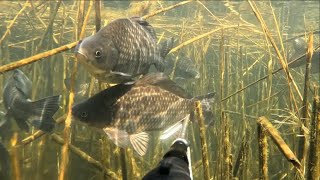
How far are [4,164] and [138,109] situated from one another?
1.65m

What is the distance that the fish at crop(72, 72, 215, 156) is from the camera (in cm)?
282

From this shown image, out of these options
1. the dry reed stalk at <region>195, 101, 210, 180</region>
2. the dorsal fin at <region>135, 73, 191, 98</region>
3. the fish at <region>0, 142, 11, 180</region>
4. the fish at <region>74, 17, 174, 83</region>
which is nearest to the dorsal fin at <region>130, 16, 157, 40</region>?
the fish at <region>74, 17, 174, 83</region>

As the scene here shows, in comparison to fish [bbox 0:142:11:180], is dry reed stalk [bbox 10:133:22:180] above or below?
above

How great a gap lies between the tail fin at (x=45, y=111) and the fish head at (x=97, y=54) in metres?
0.73

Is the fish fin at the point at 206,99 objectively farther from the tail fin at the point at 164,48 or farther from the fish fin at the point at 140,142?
the fish fin at the point at 140,142

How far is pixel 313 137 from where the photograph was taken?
2.31 metres

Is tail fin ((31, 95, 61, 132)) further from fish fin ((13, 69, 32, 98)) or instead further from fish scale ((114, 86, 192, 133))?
fish scale ((114, 86, 192, 133))

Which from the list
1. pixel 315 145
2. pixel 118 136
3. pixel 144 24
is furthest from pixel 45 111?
pixel 315 145

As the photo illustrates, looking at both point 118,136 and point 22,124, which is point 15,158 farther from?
point 118,136

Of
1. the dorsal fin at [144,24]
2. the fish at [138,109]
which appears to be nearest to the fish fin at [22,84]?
the fish at [138,109]

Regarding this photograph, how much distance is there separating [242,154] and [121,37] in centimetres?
145

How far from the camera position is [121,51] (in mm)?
2691

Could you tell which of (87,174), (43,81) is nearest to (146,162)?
(87,174)

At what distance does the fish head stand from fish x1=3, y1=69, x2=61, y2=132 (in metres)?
0.73
